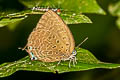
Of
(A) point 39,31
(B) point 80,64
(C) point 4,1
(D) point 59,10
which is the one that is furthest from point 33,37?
(C) point 4,1

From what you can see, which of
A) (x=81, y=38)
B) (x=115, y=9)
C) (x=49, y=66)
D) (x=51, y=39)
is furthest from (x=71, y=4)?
(x=49, y=66)

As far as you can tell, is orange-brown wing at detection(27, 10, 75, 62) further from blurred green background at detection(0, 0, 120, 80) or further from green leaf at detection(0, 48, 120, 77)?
blurred green background at detection(0, 0, 120, 80)

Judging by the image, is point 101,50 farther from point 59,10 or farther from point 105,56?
point 59,10

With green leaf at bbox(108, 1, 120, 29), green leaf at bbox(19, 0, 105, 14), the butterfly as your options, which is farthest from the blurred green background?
the butterfly

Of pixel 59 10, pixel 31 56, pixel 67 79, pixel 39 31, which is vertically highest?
pixel 59 10

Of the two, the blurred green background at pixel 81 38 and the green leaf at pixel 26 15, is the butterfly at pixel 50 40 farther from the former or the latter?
the blurred green background at pixel 81 38
